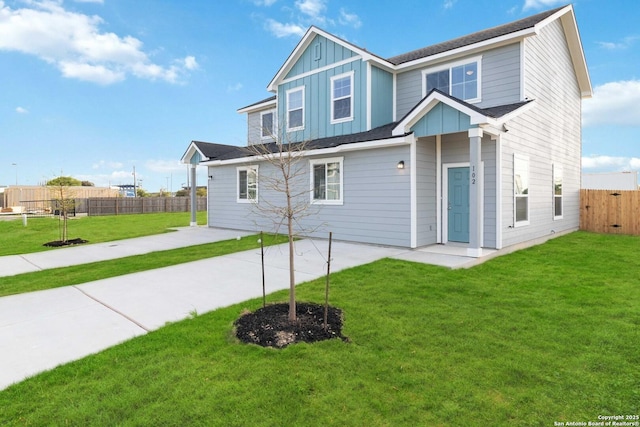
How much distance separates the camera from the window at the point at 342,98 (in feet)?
37.1

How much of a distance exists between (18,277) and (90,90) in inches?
714

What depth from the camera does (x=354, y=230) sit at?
33.3ft

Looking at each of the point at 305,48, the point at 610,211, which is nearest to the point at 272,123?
the point at 305,48

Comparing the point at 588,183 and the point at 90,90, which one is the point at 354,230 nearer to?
the point at 588,183

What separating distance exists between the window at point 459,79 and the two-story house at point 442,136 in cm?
3

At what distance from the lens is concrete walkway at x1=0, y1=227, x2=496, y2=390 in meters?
3.64

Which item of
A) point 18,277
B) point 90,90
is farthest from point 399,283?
point 90,90

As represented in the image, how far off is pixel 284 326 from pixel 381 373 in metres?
1.32

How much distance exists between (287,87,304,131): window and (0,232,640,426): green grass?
9116 millimetres

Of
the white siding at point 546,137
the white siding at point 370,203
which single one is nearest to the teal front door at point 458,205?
the white siding at point 546,137

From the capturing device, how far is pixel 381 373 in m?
2.97

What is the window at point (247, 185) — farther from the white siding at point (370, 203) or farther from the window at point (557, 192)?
the window at point (557, 192)

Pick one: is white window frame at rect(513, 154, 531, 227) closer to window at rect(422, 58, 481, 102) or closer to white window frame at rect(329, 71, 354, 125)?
window at rect(422, 58, 481, 102)

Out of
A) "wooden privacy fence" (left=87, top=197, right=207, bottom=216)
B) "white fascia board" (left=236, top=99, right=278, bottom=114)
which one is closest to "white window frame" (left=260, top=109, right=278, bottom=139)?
"white fascia board" (left=236, top=99, right=278, bottom=114)
